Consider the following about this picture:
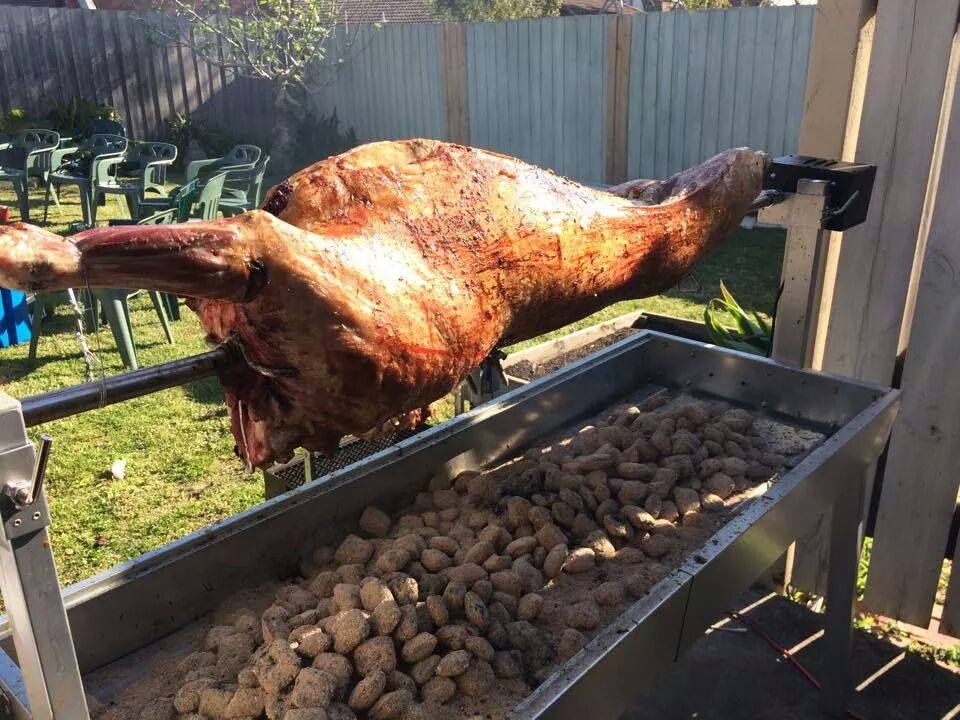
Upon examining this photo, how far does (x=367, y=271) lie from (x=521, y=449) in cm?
120

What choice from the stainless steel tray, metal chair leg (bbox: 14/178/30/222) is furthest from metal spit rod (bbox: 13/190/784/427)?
metal chair leg (bbox: 14/178/30/222)

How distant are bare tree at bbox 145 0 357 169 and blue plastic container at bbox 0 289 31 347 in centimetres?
745

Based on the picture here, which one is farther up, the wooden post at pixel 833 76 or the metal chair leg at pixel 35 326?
the wooden post at pixel 833 76

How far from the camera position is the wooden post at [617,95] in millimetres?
9000

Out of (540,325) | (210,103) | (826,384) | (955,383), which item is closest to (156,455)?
(540,325)

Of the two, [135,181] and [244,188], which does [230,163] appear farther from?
[244,188]

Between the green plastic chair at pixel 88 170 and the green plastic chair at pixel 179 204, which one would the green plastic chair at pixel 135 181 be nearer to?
the green plastic chair at pixel 88 170

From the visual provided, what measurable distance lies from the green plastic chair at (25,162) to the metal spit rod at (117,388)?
868cm

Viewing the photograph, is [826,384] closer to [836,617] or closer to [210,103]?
[836,617]

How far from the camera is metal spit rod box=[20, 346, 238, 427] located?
1.01 m

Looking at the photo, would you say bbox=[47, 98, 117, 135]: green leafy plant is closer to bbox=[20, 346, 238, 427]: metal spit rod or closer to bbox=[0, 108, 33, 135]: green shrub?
bbox=[0, 108, 33, 135]: green shrub

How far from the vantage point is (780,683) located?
2.90 meters

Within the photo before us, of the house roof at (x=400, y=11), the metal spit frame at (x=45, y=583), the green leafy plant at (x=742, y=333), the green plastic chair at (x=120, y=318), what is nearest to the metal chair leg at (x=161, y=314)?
the green plastic chair at (x=120, y=318)

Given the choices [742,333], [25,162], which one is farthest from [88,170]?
[742,333]
